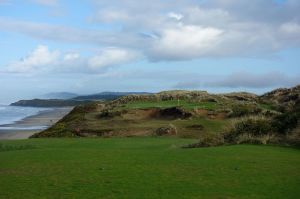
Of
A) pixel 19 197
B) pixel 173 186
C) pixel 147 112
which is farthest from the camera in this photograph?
pixel 147 112

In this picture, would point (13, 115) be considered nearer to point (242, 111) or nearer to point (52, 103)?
point (242, 111)

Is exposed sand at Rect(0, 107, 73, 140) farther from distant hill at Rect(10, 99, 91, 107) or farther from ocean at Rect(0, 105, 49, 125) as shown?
distant hill at Rect(10, 99, 91, 107)

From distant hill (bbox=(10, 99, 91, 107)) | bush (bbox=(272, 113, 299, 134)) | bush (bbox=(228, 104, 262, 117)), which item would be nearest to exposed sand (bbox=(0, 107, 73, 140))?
bush (bbox=(228, 104, 262, 117))

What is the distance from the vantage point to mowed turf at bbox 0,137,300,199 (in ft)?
31.3

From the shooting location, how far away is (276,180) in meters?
10.6

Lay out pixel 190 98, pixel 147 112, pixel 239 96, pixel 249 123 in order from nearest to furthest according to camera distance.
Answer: pixel 249 123, pixel 147 112, pixel 190 98, pixel 239 96

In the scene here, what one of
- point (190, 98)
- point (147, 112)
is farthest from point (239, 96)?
point (147, 112)

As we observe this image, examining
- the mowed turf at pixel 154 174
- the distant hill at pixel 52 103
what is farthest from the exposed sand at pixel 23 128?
the distant hill at pixel 52 103

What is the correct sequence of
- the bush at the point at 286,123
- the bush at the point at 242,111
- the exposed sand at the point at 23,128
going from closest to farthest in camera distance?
the bush at the point at 286,123, the bush at the point at 242,111, the exposed sand at the point at 23,128

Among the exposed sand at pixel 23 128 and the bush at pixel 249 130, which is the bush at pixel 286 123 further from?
the exposed sand at pixel 23 128

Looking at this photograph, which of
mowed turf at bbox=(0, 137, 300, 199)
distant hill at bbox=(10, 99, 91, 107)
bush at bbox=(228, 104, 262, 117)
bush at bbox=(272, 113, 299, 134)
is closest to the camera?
mowed turf at bbox=(0, 137, 300, 199)

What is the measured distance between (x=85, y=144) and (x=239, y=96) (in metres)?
34.6

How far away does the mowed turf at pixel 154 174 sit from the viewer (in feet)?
31.3

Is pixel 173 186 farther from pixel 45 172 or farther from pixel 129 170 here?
pixel 45 172
